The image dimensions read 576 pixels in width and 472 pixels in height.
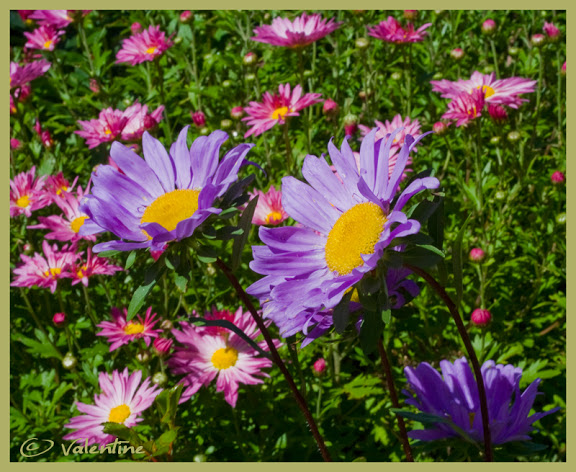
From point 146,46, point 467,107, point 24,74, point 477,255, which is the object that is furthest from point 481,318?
point 24,74

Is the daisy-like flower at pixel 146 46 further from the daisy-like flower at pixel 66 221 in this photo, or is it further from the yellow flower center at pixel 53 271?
the yellow flower center at pixel 53 271

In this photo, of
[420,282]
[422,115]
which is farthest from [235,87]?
[420,282]

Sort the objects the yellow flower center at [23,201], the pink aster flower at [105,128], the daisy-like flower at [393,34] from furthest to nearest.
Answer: the daisy-like flower at [393,34], the yellow flower center at [23,201], the pink aster flower at [105,128]

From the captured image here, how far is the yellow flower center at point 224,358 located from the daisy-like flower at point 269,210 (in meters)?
0.46

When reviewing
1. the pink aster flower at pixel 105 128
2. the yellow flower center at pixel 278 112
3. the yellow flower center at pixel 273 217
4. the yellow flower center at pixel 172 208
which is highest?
the yellow flower center at pixel 278 112

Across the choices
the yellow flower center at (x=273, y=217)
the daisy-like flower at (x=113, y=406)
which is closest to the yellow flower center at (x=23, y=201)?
the daisy-like flower at (x=113, y=406)

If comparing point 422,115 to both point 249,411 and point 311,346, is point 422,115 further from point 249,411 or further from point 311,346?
point 249,411

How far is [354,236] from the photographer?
90 centimetres

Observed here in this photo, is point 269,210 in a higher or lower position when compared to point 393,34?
lower

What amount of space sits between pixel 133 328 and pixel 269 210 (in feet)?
2.03

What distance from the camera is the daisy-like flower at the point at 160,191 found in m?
0.98

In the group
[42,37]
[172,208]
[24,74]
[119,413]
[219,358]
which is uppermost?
[42,37]

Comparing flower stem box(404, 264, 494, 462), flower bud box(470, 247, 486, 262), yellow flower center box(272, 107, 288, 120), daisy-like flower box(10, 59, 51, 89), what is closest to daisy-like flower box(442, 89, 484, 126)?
flower bud box(470, 247, 486, 262)

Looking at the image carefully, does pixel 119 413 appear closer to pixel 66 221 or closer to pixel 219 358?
pixel 219 358
